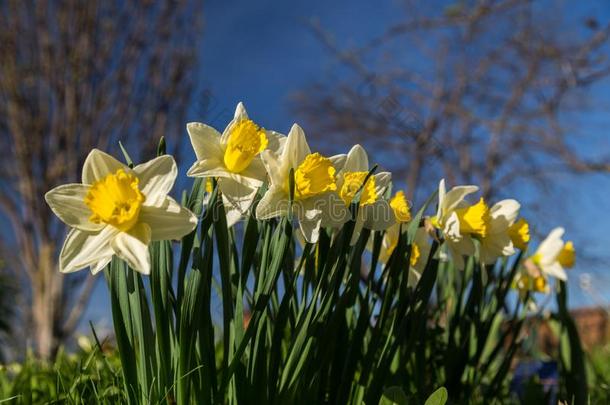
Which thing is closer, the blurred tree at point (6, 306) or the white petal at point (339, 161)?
the white petal at point (339, 161)

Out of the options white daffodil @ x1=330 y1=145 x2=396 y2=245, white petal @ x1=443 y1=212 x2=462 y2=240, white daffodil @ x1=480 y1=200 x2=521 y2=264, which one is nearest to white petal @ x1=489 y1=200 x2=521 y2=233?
white daffodil @ x1=480 y1=200 x2=521 y2=264

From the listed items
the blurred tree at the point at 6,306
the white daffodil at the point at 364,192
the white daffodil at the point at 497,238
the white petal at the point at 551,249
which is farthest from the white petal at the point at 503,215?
the blurred tree at the point at 6,306

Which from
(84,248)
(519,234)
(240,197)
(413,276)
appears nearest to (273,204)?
(240,197)

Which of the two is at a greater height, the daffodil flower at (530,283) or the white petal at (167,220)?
the white petal at (167,220)

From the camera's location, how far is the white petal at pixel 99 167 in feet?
2.51

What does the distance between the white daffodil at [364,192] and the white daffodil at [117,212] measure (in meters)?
0.27

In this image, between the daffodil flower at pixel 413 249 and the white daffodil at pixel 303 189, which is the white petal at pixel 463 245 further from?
the white daffodil at pixel 303 189

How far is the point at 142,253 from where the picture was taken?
70cm

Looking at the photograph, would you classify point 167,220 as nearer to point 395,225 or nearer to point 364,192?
point 364,192

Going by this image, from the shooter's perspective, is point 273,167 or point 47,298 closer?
point 273,167

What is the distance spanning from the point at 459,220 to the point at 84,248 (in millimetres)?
670

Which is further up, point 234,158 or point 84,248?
point 234,158

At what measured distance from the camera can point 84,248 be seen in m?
0.76

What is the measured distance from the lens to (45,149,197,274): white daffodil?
0.71m
